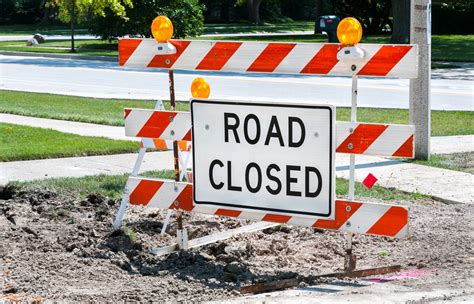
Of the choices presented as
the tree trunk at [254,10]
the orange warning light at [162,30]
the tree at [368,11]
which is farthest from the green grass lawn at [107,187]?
the tree trunk at [254,10]

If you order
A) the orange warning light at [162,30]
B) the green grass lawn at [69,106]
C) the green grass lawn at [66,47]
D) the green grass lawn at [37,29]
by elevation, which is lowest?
the green grass lawn at [37,29]

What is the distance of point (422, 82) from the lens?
37.2 ft

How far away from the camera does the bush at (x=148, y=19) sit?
3794 cm

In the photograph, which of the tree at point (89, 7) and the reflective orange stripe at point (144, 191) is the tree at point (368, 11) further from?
the reflective orange stripe at point (144, 191)

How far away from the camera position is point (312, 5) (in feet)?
237

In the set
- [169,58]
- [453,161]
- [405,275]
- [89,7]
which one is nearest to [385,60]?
[405,275]

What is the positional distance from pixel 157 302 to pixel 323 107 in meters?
1.77

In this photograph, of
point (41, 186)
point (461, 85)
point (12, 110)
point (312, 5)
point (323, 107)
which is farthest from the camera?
point (312, 5)

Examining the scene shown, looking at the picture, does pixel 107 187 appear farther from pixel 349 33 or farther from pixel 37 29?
pixel 37 29

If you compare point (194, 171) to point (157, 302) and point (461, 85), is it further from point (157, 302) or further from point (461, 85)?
point (461, 85)

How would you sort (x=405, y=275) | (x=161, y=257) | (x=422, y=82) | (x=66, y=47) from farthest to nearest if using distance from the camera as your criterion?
1. (x=66, y=47)
2. (x=422, y=82)
3. (x=161, y=257)
4. (x=405, y=275)

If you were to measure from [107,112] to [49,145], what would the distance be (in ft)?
14.8

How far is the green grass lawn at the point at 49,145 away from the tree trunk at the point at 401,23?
2044cm

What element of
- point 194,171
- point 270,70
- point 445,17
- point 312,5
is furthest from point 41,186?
point 312,5
